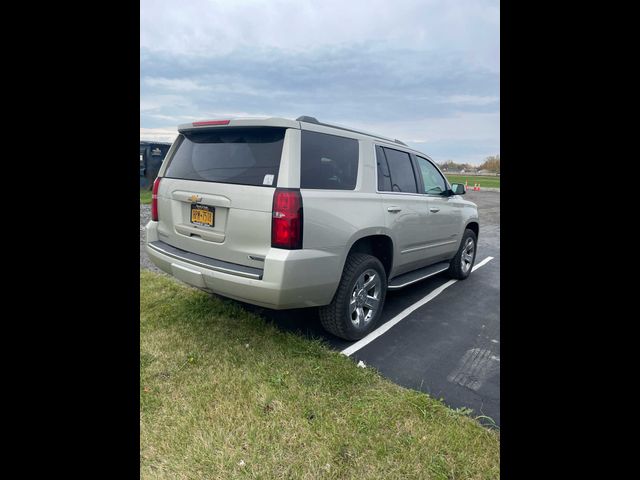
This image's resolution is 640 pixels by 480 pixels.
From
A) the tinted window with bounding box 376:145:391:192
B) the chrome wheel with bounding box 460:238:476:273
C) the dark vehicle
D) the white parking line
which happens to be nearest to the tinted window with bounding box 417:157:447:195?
the tinted window with bounding box 376:145:391:192

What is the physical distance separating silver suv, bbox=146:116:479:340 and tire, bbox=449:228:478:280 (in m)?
1.84

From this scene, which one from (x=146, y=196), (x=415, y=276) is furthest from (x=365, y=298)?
(x=146, y=196)

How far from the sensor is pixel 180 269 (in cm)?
343

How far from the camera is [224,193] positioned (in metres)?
3.17

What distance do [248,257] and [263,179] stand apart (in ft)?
2.15

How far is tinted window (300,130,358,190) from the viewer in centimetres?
320

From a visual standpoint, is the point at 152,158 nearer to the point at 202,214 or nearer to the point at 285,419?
the point at 202,214

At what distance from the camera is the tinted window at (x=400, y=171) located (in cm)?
425

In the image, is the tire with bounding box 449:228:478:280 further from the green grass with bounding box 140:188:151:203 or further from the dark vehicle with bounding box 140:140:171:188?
the dark vehicle with bounding box 140:140:171:188

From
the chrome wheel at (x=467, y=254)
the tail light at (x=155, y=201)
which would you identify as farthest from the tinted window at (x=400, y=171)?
the tail light at (x=155, y=201)

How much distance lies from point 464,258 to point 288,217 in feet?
13.4
